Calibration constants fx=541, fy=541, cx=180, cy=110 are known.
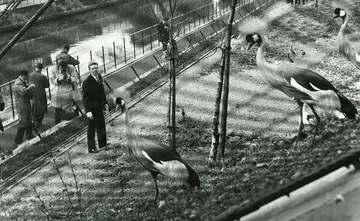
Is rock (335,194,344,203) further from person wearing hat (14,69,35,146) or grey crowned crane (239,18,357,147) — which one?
person wearing hat (14,69,35,146)

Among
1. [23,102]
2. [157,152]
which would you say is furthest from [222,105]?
[23,102]

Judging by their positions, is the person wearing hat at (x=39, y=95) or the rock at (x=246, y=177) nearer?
the rock at (x=246, y=177)

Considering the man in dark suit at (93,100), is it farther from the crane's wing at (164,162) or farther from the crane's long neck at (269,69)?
the crane's long neck at (269,69)

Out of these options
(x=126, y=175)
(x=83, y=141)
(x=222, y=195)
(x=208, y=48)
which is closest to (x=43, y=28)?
(x=208, y=48)

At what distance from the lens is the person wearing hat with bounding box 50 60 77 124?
8.52 m

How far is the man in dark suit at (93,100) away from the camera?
689 centimetres

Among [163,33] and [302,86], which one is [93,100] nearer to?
[302,86]

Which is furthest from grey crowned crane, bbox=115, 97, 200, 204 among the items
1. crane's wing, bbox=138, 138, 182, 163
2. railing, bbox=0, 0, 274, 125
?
railing, bbox=0, 0, 274, 125

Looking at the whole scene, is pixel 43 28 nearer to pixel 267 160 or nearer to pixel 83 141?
pixel 83 141

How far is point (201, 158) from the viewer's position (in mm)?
6648

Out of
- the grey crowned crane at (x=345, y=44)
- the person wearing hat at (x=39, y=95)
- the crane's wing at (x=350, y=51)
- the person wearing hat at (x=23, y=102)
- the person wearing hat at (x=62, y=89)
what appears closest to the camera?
the person wearing hat at (x=23, y=102)

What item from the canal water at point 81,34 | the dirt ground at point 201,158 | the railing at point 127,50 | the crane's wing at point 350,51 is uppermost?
the crane's wing at point 350,51

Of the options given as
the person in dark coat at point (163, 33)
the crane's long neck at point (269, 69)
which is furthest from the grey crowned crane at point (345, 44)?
the person in dark coat at point (163, 33)

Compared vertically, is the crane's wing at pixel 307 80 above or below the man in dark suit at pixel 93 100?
above
